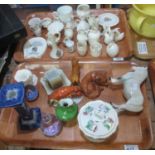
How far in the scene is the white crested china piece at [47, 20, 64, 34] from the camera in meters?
0.90

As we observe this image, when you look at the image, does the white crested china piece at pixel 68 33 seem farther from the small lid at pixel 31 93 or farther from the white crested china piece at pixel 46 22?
the small lid at pixel 31 93

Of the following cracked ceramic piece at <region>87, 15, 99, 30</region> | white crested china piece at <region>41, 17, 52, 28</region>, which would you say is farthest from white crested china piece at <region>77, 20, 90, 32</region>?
white crested china piece at <region>41, 17, 52, 28</region>

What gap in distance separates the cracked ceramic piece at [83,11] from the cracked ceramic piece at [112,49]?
17cm

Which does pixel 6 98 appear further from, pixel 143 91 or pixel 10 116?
pixel 143 91

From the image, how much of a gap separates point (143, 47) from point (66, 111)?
0.34 meters

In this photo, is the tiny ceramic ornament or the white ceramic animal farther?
the tiny ceramic ornament

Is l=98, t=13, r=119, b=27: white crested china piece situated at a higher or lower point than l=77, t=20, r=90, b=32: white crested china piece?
lower

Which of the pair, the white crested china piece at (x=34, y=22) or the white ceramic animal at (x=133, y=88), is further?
the white crested china piece at (x=34, y=22)

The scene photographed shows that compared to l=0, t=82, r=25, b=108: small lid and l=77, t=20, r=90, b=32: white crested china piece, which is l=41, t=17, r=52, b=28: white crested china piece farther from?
l=0, t=82, r=25, b=108: small lid

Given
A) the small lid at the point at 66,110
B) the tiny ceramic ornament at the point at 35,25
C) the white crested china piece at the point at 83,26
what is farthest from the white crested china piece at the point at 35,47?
the small lid at the point at 66,110

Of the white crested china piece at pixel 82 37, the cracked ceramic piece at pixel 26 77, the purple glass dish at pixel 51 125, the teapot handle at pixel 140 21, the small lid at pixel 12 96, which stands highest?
the small lid at pixel 12 96

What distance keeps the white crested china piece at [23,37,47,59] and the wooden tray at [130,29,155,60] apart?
29cm

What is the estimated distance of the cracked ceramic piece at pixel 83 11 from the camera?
0.91 meters

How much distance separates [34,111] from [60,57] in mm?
224
